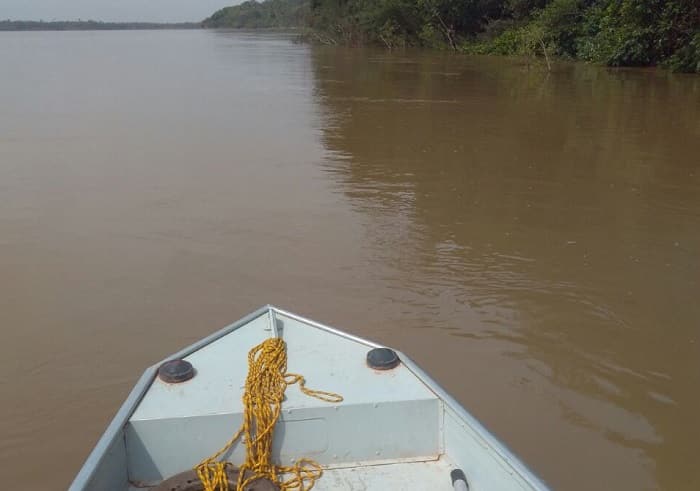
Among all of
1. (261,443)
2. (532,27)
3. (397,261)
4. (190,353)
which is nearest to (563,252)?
(397,261)

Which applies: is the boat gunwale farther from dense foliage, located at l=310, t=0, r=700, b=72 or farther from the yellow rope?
dense foliage, located at l=310, t=0, r=700, b=72

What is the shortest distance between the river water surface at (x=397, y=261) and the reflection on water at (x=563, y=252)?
0.9 inches

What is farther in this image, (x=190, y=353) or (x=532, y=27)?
(x=532, y=27)

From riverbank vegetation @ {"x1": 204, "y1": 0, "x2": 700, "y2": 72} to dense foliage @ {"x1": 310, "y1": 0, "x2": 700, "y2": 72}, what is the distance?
0.03 m

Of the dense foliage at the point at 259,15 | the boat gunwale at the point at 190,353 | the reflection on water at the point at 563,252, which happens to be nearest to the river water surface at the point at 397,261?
the reflection on water at the point at 563,252

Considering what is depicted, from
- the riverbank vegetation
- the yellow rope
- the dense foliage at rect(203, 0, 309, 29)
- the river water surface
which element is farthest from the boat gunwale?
the dense foliage at rect(203, 0, 309, 29)

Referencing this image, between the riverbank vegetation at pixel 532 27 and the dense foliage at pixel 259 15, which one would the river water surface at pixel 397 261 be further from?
the dense foliage at pixel 259 15

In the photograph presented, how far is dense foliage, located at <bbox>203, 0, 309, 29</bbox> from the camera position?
100562mm

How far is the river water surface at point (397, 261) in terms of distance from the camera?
160 inches

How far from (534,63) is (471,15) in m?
9.82

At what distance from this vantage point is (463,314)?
523cm

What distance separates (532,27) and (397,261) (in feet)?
79.3

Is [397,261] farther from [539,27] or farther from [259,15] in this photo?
[259,15]

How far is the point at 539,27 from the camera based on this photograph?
87.5ft
